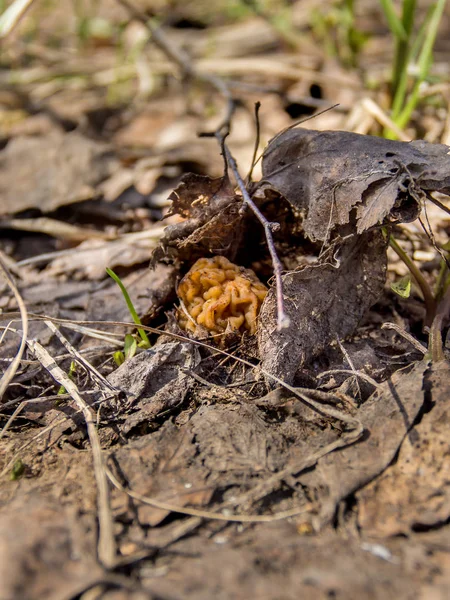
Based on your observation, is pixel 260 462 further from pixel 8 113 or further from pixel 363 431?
pixel 8 113

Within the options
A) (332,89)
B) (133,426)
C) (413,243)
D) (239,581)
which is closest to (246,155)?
(332,89)

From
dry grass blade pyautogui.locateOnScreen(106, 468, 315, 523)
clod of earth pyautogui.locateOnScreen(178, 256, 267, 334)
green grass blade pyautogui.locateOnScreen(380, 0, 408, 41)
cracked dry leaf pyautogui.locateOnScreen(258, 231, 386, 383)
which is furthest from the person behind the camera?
green grass blade pyautogui.locateOnScreen(380, 0, 408, 41)

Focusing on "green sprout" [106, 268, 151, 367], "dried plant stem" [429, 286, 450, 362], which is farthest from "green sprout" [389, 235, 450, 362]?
"green sprout" [106, 268, 151, 367]

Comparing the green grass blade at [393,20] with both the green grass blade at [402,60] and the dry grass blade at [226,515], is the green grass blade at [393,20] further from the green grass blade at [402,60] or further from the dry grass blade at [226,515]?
the dry grass blade at [226,515]

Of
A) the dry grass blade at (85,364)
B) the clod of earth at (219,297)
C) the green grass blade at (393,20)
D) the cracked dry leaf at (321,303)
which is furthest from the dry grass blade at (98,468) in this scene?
the green grass blade at (393,20)

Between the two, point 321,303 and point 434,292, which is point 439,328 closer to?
point 434,292

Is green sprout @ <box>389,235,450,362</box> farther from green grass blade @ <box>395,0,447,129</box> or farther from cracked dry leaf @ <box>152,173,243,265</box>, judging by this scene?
green grass blade @ <box>395,0,447,129</box>
